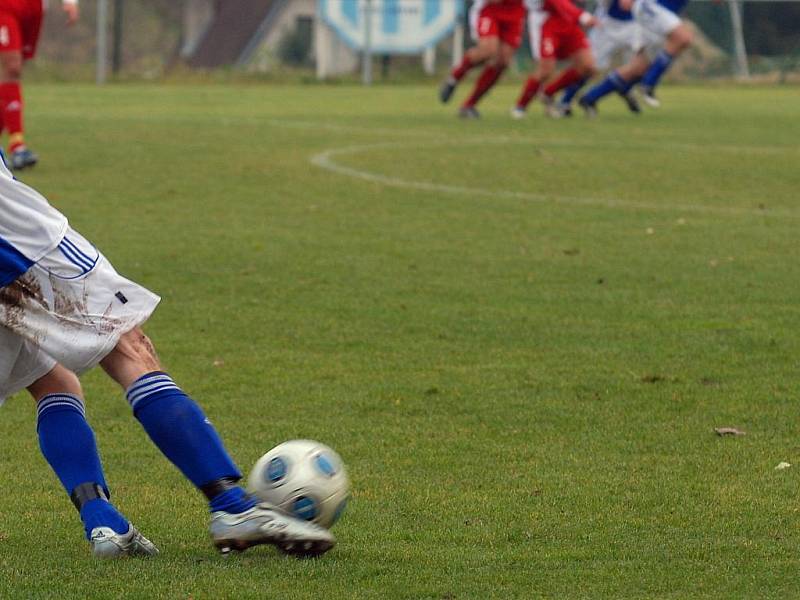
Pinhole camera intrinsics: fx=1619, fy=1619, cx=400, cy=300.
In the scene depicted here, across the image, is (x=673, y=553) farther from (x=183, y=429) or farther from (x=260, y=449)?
(x=260, y=449)

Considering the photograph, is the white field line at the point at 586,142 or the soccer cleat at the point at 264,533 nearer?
the soccer cleat at the point at 264,533

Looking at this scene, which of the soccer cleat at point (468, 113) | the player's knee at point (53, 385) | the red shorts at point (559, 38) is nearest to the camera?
the player's knee at point (53, 385)

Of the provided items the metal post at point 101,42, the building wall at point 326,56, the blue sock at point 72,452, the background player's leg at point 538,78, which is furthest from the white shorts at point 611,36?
the blue sock at point 72,452

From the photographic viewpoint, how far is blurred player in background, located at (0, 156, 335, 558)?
12.1 feet

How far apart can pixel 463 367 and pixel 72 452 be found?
240cm

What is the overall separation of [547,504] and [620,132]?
12.8m

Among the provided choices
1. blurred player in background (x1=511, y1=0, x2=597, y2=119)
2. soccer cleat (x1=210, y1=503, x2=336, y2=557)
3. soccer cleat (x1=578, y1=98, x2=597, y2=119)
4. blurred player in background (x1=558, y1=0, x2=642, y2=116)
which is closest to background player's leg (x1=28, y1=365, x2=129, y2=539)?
soccer cleat (x1=210, y1=503, x2=336, y2=557)

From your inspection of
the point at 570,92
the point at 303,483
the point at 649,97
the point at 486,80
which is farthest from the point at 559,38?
the point at 303,483

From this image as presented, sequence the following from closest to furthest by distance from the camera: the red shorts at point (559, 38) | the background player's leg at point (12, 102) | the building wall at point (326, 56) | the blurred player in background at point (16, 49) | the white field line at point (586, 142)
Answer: the blurred player in background at point (16, 49), the background player's leg at point (12, 102), the white field line at point (586, 142), the red shorts at point (559, 38), the building wall at point (326, 56)

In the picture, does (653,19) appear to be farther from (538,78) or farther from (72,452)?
(72,452)

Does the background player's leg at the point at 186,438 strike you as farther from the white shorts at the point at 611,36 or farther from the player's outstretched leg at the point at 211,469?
the white shorts at the point at 611,36

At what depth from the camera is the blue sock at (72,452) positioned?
3764 millimetres

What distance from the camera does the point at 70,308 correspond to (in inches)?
146

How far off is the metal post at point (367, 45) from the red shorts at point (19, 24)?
20.6m
